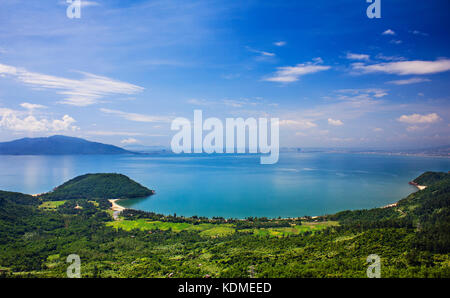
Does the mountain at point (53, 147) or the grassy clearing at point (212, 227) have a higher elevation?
the mountain at point (53, 147)

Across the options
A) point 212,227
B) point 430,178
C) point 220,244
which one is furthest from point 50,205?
point 430,178

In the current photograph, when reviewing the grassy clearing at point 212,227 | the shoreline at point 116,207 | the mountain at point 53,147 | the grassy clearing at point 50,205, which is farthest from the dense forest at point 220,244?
the mountain at point 53,147

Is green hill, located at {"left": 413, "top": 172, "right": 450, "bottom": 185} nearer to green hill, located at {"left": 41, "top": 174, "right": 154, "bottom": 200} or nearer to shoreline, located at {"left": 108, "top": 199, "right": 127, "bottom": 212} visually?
green hill, located at {"left": 41, "top": 174, "right": 154, "bottom": 200}

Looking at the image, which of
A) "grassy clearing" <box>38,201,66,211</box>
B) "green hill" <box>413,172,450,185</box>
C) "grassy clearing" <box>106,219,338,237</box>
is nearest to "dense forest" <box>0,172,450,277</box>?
"grassy clearing" <box>106,219,338,237</box>

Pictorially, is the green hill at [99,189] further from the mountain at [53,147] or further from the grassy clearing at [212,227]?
the mountain at [53,147]

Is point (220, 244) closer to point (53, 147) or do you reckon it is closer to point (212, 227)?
point (212, 227)

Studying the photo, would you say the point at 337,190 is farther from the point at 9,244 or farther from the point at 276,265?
the point at 9,244
